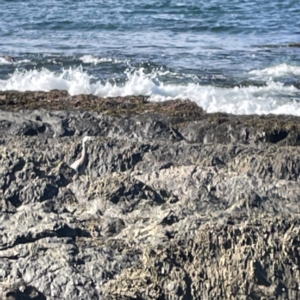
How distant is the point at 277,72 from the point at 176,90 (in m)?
2.95

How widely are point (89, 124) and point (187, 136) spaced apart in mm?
857

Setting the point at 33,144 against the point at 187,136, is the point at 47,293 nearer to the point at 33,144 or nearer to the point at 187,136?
the point at 33,144

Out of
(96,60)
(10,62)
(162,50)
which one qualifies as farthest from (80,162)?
(162,50)

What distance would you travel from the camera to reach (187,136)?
7.11 m

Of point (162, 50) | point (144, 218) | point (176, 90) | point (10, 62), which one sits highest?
point (144, 218)

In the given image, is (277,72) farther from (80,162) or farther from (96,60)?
(80,162)

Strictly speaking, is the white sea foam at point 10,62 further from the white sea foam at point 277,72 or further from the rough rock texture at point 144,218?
the rough rock texture at point 144,218

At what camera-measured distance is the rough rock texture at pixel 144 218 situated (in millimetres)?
4340

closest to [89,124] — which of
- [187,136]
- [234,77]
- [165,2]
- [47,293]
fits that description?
[187,136]

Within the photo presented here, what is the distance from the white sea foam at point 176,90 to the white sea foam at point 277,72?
3.39 ft

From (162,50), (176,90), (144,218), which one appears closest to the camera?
(144,218)

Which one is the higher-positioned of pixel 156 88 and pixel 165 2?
pixel 156 88

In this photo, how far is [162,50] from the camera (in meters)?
18.0

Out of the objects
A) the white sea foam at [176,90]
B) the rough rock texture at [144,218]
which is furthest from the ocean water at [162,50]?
the rough rock texture at [144,218]
